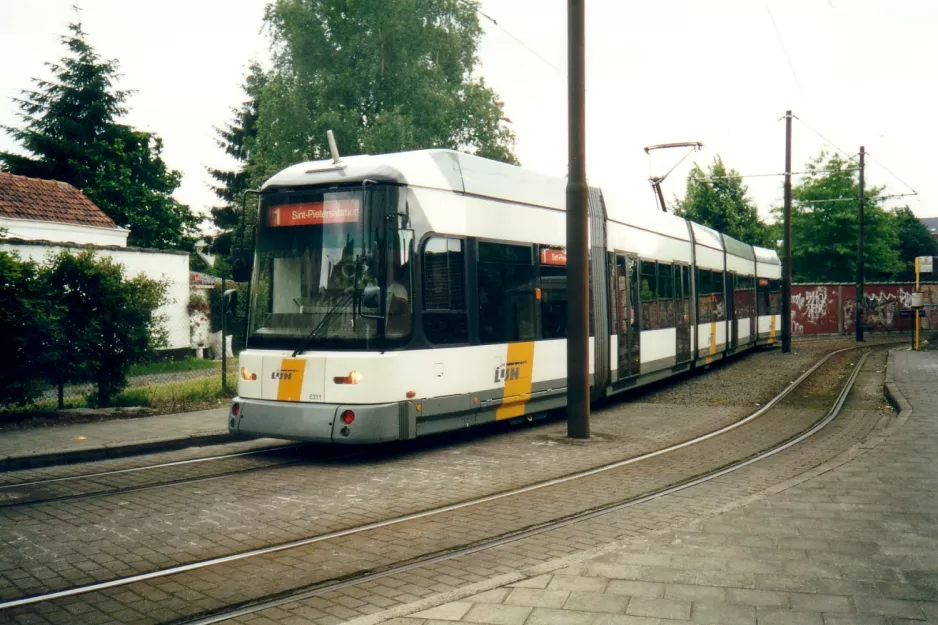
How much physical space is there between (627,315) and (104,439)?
27.4 ft

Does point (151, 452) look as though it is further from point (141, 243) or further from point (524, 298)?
point (141, 243)

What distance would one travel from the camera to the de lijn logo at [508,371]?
10.6 metres

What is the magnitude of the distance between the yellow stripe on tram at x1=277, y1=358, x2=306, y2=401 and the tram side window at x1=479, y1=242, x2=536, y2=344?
2341 mm

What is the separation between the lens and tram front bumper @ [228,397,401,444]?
8.67 m

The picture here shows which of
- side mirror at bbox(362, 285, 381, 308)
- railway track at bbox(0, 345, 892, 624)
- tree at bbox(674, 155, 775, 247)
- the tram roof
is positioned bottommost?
railway track at bbox(0, 345, 892, 624)

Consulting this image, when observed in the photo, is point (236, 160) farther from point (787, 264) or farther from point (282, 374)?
point (282, 374)

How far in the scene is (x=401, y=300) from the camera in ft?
29.6

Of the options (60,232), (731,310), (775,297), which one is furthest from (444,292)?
(775,297)

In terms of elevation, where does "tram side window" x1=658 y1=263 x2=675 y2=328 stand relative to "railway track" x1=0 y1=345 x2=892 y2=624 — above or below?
above

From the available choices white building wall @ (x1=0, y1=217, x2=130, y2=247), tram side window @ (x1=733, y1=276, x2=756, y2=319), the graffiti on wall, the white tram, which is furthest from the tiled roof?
the graffiti on wall

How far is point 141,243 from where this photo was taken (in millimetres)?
45438

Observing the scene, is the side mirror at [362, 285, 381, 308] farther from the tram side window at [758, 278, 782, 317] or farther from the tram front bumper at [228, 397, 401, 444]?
the tram side window at [758, 278, 782, 317]

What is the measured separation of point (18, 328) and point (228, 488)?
18.3 ft

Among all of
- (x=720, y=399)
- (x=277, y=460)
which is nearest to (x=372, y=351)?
(x=277, y=460)
